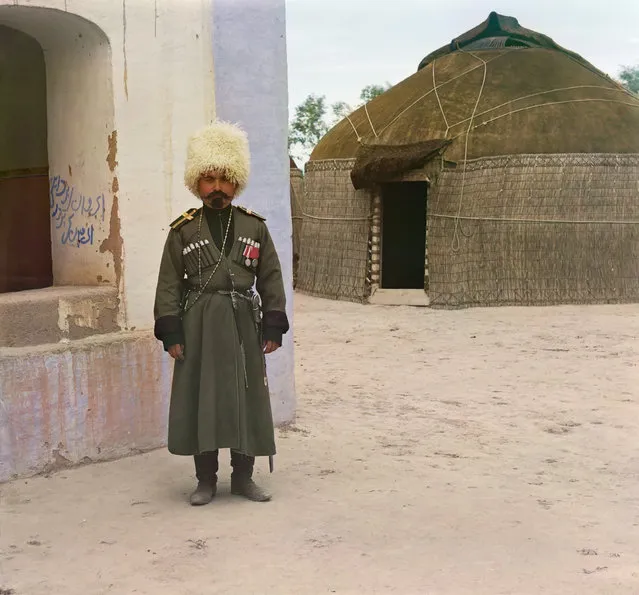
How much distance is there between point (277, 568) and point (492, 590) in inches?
30.2

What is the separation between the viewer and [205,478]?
4113 millimetres

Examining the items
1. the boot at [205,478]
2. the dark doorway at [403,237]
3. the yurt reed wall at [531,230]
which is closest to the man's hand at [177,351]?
the boot at [205,478]

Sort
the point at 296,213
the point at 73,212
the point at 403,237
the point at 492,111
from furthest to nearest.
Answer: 1. the point at 296,213
2. the point at 403,237
3. the point at 492,111
4. the point at 73,212

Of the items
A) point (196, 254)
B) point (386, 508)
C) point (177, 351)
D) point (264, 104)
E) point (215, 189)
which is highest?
point (264, 104)

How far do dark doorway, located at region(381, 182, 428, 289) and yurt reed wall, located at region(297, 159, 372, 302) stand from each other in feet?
4.06

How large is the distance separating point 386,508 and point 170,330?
1.22 m

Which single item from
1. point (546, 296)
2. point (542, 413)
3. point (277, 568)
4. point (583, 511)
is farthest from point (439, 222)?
point (277, 568)

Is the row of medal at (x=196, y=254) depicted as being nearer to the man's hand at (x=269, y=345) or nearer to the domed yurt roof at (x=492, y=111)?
the man's hand at (x=269, y=345)

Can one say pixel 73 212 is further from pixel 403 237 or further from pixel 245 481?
pixel 403 237

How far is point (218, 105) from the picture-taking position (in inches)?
206

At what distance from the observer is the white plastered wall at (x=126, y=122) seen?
477 centimetres

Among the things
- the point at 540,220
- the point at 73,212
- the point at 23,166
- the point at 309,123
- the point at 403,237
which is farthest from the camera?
the point at 309,123

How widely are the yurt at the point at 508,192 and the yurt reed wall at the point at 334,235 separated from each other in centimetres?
3

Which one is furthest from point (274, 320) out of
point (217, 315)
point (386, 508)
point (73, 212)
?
point (73, 212)
